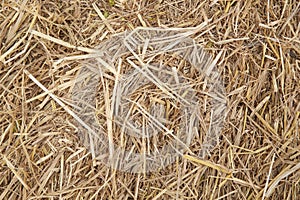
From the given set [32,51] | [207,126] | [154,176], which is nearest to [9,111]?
[32,51]

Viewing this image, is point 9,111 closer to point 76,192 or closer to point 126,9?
point 76,192

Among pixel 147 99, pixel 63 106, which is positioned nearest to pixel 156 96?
pixel 147 99

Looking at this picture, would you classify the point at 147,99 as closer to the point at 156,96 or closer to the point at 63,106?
the point at 156,96

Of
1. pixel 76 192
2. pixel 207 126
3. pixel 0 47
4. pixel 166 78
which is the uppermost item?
pixel 0 47

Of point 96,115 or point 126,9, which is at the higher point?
point 126,9
